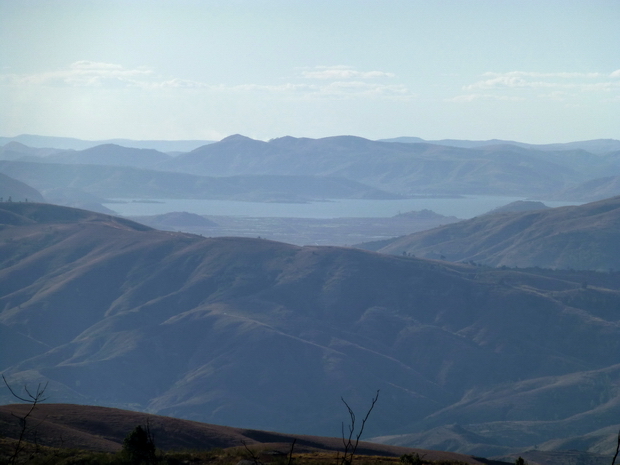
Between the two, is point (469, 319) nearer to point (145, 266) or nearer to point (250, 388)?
point (250, 388)

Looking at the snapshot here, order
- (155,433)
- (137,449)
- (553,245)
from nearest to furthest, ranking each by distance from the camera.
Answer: (137,449) → (155,433) → (553,245)

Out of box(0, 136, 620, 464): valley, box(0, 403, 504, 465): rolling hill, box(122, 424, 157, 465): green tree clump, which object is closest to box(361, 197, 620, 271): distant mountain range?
box(0, 136, 620, 464): valley

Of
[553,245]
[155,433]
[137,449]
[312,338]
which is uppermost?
[553,245]

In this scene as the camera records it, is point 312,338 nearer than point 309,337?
Yes

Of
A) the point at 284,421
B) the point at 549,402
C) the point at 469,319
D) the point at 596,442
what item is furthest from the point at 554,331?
the point at 284,421

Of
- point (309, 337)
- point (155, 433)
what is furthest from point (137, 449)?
point (309, 337)

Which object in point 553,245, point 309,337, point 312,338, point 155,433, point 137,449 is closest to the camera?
point 137,449

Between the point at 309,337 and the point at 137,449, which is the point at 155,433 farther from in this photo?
the point at 309,337

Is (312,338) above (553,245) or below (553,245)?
below
